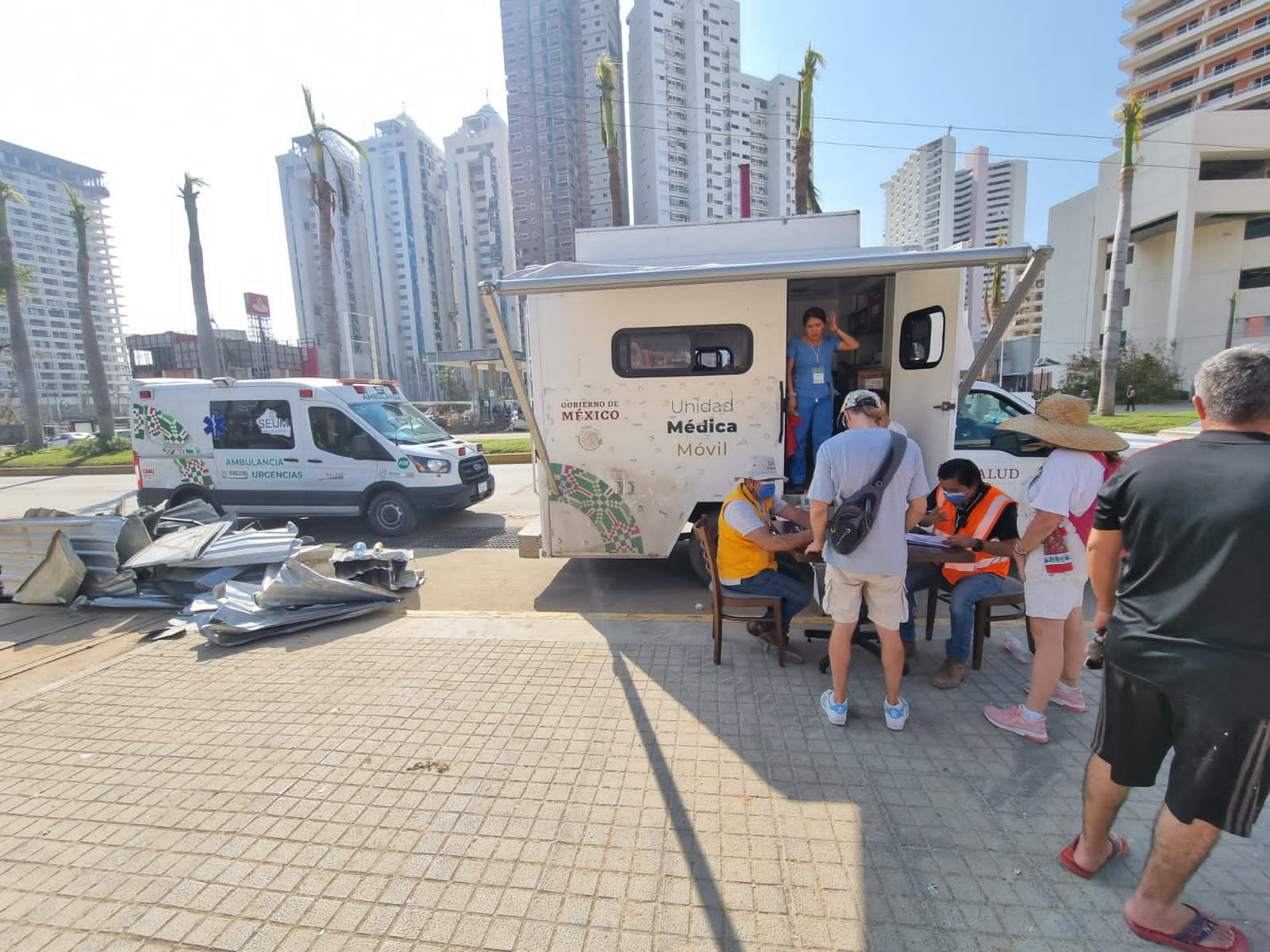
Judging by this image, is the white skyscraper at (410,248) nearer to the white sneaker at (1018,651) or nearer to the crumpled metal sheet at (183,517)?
the crumpled metal sheet at (183,517)

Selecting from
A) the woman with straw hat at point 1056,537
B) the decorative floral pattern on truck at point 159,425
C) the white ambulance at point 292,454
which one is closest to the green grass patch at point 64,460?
the decorative floral pattern on truck at point 159,425

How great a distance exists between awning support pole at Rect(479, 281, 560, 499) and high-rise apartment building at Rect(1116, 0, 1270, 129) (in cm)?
5991

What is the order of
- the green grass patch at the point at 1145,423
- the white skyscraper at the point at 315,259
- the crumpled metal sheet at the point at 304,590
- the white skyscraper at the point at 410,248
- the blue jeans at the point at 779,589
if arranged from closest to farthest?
the blue jeans at the point at 779,589, the crumpled metal sheet at the point at 304,590, the green grass patch at the point at 1145,423, the white skyscraper at the point at 315,259, the white skyscraper at the point at 410,248

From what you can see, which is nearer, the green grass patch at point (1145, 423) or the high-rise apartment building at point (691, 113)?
the green grass patch at point (1145, 423)

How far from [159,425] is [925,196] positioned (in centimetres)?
7930

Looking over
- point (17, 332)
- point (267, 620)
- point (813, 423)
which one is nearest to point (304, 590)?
point (267, 620)

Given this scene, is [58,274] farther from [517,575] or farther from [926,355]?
[926,355]

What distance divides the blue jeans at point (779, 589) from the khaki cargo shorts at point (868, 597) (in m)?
0.69

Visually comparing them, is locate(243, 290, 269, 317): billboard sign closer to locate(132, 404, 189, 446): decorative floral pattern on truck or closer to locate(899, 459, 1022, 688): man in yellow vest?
locate(132, 404, 189, 446): decorative floral pattern on truck

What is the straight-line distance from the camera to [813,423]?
17.2 feet

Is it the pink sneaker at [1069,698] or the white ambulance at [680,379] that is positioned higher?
the white ambulance at [680,379]

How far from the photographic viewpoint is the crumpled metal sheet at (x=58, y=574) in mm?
5090

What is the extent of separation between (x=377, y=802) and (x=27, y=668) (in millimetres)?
3527

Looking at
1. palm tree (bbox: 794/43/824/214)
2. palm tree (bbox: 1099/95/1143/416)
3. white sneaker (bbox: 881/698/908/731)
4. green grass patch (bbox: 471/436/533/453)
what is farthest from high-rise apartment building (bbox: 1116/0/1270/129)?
white sneaker (bbox: 881/698/908/731)
